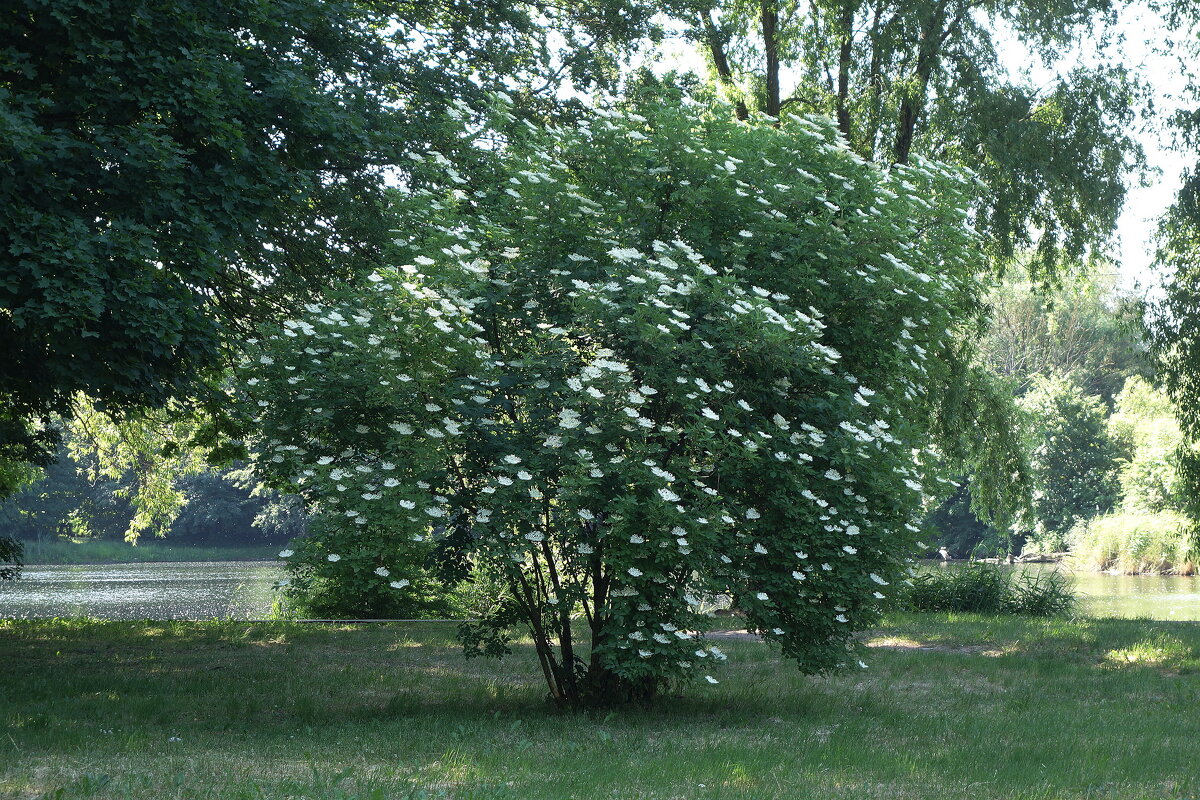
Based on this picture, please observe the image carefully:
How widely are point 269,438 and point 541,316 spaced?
2.42m

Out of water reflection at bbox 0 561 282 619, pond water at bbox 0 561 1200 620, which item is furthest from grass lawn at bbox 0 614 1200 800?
water reflection at bbox 0 561 282 619

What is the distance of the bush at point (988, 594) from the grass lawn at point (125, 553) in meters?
37.5

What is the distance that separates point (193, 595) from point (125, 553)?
29.6m

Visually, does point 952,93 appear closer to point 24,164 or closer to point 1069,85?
point 1069,85

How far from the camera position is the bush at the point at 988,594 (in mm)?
19000

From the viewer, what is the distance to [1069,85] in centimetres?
1731

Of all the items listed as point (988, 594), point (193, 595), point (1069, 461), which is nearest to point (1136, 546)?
point (1069, 461)

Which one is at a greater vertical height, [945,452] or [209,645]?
[945,452]

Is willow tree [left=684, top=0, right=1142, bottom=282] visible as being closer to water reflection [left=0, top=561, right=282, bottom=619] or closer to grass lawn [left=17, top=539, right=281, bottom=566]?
water reflection [left=0, top=561, right=282, bottom=619]

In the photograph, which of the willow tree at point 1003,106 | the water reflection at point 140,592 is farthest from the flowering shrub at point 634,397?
the water reflection at point 140,592

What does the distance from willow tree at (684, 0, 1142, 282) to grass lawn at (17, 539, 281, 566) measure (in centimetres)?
3984

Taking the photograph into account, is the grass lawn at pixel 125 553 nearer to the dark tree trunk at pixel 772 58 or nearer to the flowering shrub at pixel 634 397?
the dark tree trunk at pixel 772 58

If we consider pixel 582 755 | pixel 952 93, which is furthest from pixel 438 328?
Answer: pixel 952 93

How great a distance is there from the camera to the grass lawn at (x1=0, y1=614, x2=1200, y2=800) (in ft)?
22.0
